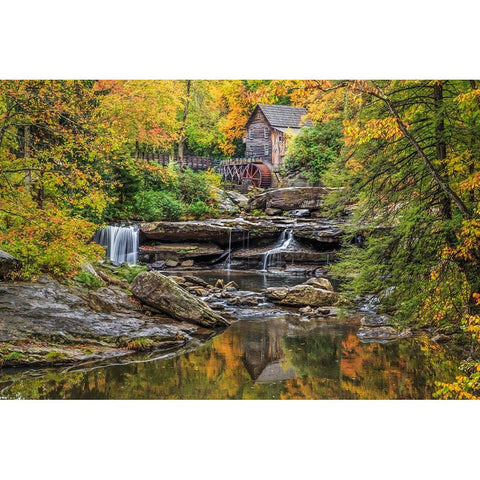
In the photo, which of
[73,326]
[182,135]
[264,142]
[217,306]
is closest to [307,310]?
[217,306]

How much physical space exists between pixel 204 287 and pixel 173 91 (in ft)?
12.8

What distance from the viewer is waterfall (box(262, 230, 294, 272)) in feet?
42.0

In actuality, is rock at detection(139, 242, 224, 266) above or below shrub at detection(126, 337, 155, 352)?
above

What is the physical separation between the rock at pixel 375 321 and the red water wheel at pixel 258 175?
6335 millimetres

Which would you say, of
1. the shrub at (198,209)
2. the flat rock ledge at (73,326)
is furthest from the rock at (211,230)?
the flat rock ledge at (73,326)

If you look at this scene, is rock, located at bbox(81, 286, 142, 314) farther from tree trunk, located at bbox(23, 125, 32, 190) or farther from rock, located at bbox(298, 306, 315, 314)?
rock, located at bbox(298, 306, 315, 314)

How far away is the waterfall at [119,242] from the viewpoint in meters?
10.6

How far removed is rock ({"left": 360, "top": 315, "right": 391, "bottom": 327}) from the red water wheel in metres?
6.33

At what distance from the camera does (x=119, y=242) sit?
1105 cm

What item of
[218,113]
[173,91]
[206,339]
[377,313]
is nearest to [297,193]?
[218,113]

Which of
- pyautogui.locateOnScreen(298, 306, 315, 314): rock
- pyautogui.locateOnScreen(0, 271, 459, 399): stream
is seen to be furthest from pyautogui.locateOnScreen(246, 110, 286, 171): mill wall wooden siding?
pyautogui.locateOnScreen(0, 271, 459, 399): stream

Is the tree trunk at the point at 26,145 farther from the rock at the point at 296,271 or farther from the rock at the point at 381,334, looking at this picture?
the rock at the point at 296,271

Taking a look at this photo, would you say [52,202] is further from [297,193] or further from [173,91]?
[297,193]

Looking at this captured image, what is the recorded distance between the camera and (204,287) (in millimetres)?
9641
